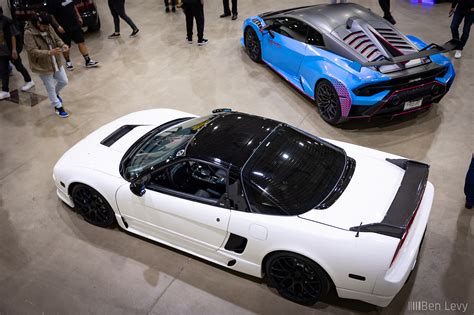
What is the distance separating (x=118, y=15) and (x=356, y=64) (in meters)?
5.56

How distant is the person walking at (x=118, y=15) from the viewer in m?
8.25

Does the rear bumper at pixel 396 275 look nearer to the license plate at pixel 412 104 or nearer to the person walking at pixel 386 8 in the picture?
the license plate at pixel 412 104

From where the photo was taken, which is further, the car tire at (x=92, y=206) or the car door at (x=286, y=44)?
the car door at (x=286, y=44)

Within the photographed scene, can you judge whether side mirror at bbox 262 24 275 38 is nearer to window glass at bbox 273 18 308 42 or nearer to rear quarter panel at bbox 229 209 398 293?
window glass at bbox 273 18 308 42

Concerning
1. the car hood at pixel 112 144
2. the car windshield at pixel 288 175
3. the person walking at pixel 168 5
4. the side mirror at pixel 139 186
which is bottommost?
the person walking at pixel 168 5

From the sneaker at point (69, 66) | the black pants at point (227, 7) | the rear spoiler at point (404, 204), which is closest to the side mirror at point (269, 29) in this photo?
the black pants at point (227, 7)

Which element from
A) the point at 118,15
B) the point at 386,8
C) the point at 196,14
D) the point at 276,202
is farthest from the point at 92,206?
the point at 386,8

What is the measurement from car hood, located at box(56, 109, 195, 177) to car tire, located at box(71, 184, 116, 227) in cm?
24

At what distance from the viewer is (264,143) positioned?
3.46m

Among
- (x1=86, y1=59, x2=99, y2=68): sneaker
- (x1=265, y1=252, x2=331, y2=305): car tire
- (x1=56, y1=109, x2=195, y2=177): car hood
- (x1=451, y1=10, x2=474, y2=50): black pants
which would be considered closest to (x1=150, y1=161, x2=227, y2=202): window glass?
(x1=56, y1=109, x2=195, y2=177): car hood

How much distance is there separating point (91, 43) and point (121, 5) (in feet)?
3.27

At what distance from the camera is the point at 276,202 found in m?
3.17

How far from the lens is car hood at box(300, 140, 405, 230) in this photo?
3078 millimetres

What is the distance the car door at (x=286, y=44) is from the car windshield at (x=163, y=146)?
251 centimetres
